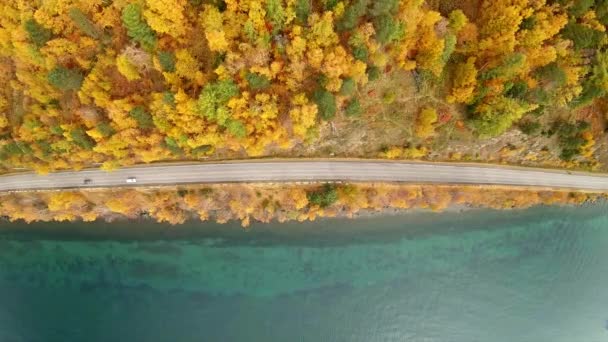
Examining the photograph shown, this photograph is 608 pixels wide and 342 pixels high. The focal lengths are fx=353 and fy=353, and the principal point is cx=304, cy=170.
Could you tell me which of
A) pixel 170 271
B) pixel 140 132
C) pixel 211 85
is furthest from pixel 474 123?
pixel 170 271

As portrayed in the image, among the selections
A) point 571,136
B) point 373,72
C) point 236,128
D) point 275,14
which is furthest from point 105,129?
point 571,136

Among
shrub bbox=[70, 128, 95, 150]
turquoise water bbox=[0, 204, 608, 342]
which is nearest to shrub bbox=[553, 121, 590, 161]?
turquoise water bbox=[0, 204, 608, 342]

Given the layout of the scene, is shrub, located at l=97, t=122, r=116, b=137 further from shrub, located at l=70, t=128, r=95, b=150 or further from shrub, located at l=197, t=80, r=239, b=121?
shrub, located at l=197, t=80, r=239, b=121

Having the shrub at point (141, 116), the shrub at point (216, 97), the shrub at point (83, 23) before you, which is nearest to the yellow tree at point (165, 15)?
the shrub at point (216, 97)

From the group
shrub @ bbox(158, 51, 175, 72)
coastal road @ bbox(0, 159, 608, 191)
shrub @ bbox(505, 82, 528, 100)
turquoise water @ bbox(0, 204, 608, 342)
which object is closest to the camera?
shrub @ bbox(158, 51, 175, 72)

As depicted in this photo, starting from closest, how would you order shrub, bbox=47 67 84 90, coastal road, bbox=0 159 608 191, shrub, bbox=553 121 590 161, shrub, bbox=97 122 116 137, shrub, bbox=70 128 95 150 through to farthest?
shrub, bbox=47 67 84 90 → shrub, bbox=97 122 116 137 → shrub, bbox=70 128 95 150 → shrub, bbox=553 121 590 161 → coastal road, bbox=0 159 608 191

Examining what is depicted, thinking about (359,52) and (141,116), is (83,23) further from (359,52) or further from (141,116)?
(359,52)
